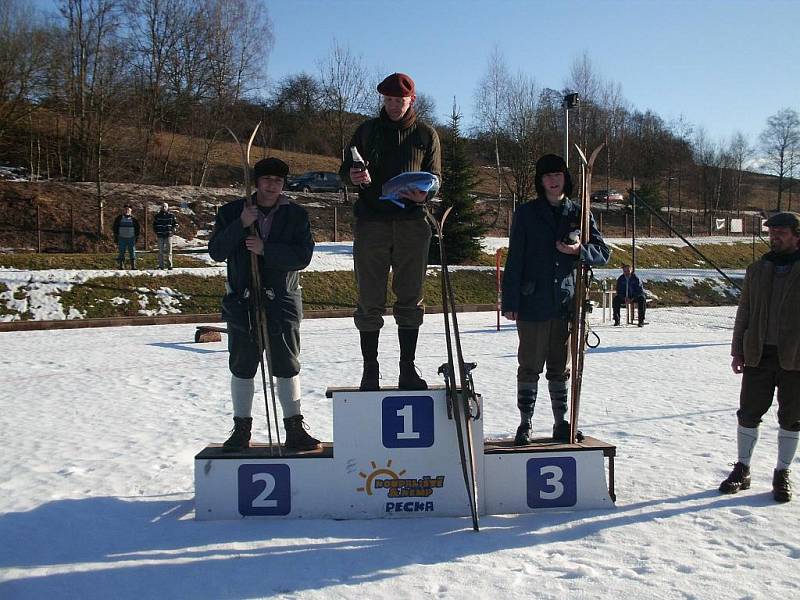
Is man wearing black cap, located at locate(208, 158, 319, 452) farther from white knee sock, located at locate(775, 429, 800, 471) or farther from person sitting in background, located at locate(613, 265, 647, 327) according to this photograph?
person sitting in background, located at locate(613, 265, 647, 327)

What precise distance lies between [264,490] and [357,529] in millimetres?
576

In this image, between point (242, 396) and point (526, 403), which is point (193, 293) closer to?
point (242, 396)

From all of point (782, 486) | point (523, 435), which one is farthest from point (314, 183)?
point (782, 486)

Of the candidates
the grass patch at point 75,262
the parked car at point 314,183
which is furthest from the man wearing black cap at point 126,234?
the parked car at point 314,183

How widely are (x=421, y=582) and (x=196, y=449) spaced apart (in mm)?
2777

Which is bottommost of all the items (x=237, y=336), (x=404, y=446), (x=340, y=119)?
(x=404, y=446)

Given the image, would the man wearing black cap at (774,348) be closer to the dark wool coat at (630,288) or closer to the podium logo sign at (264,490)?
the podium logo sign at (264,490)

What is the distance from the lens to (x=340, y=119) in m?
34.0

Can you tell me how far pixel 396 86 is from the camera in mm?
4055

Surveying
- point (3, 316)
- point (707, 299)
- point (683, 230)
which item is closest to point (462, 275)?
point (707, 299)

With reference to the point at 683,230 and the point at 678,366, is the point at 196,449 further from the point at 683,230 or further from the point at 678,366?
the point at 683,230

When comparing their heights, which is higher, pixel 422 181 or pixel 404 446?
pixel 422 181

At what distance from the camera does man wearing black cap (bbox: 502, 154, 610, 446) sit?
4.16 metres

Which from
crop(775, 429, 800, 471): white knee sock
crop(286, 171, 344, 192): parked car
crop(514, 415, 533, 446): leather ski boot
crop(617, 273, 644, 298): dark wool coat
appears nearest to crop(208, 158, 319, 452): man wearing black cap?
crop(514, 415, 533, 446): leather ski boot
